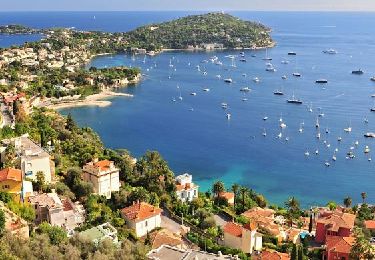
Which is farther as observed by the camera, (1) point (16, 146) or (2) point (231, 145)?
(2) point (231, 145)

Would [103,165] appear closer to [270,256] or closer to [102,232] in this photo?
[102,232]

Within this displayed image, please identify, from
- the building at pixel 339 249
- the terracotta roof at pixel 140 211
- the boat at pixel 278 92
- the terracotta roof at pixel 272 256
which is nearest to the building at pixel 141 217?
the terracotta roof at pixel 140 211

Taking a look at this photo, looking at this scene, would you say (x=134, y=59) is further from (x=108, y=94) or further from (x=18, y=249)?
(x=18, y=249)

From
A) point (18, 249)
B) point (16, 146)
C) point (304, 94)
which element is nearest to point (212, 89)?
point (304, 94)

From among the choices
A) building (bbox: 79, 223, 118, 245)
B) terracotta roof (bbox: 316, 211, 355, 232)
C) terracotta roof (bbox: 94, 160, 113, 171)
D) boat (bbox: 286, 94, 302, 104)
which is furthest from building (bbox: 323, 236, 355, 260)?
boat (bbox: 286, 94, 302, 104)

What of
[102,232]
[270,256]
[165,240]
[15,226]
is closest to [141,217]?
[165,240]

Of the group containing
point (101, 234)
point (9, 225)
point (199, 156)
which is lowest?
point (199, 156)
